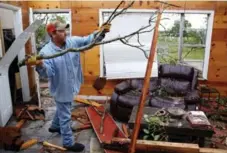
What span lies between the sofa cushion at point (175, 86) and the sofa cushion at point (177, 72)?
8 centimetres

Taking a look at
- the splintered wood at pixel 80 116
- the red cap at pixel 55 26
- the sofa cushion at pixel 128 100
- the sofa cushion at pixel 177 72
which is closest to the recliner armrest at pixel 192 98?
the sofa cushion at pixel 177 72

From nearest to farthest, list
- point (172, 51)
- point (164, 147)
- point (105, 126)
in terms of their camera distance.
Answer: point (164, 147)
point (105, 126)
point (172, 51)

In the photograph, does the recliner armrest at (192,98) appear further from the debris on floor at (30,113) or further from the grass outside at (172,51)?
the debris on floor at (30,113)

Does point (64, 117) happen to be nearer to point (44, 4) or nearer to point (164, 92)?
point (164, 92)

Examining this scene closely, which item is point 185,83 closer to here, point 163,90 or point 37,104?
point 163,90

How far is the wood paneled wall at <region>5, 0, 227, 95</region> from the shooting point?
4.59 m

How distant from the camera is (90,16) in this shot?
189 inches

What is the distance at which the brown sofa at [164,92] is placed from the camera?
389 cm

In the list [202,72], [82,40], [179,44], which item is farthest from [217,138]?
[82,40]

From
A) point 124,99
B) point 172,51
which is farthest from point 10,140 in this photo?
point 172,51

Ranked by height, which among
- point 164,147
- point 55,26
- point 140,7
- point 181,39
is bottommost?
point 164,147

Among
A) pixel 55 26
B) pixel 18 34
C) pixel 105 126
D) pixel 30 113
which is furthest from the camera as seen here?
pixel 18 34

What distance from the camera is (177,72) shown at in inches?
179

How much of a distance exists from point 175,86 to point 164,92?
0.86 ft
